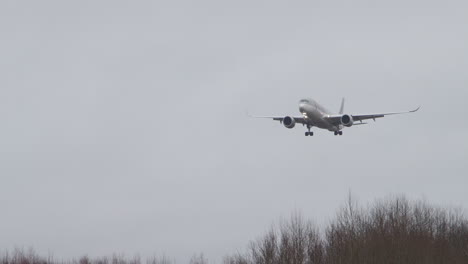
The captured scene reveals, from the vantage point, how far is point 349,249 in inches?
2036

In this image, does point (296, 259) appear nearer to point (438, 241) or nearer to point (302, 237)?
point (302, 237)

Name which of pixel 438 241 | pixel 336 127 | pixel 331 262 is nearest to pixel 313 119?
pixel 336 127

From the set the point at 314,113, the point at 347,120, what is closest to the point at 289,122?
the point at 314,113

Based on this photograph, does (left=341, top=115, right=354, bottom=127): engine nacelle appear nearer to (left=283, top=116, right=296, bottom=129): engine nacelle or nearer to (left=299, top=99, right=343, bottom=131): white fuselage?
(left=299, top=99, right=343, bottom=131): white fuselage

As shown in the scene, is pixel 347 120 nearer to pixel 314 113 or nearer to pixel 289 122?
pixel 314 113

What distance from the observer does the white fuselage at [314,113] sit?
75.1m

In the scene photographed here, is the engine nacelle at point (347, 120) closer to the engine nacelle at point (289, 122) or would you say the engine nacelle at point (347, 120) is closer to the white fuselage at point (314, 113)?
the white fuselage at point (314, 113)

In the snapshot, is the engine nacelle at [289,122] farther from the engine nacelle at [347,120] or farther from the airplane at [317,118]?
the engine nacelle at [347,120]

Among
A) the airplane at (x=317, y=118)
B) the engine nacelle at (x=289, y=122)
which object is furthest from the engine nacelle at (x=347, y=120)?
the engine nacelle at (x=289, y=122)

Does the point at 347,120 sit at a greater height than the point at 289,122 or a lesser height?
greater

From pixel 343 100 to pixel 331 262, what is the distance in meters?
52.4

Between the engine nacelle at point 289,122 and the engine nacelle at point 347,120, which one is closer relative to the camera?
the engine nacelle at point 289,122

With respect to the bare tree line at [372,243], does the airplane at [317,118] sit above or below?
above

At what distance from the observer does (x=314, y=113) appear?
7544cm
